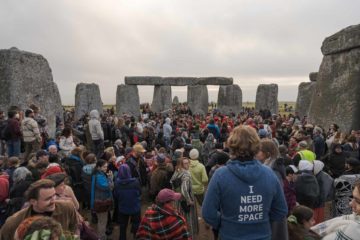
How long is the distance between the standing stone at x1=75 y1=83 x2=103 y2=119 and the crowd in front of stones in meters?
12.7

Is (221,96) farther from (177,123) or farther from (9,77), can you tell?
(9,77)

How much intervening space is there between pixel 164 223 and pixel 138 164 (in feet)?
11.1

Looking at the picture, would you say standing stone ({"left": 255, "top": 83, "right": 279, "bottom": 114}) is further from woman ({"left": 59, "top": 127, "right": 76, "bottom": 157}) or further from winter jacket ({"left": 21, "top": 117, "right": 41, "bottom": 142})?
winter jacket ({"left": 21, "top": 117, "right": 41, "bottom": 142})

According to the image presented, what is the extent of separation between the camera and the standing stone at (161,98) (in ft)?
98.4

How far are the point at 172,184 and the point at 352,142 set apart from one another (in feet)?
15.5

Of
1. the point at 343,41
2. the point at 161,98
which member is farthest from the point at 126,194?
the point at 161,98

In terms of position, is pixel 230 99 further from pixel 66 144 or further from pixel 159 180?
pixel 159 180

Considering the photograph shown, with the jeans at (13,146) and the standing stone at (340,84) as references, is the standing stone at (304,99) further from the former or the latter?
the jeans at (13,146)

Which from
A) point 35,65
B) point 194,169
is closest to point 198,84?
point 35,65

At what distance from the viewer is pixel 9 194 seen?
500 cm

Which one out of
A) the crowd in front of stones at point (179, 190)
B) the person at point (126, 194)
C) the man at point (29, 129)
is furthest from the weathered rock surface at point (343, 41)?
the man at point (29, 129)

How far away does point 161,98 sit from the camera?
3025 centimetres

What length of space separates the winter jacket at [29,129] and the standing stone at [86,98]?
14.6 m

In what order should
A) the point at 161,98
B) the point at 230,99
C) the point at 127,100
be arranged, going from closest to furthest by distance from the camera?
the point at 127,100
the point at 230,99
the point at 161,98
